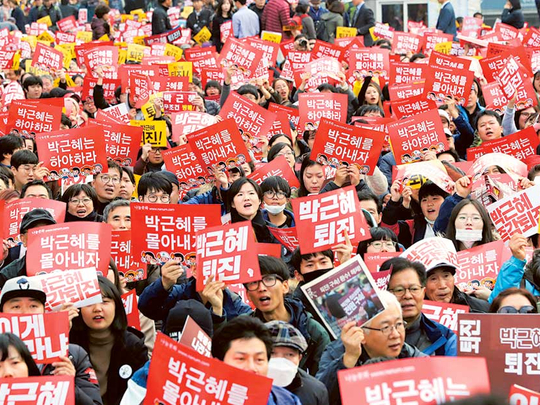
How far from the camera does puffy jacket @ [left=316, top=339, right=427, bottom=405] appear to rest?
5.13 metres

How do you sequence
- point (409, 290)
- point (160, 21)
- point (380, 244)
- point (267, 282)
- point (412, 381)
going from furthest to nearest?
1. point (160, 21)
2. point (380, 244)
3. point (267, 282)
4. point (409, 290)
5. point (412, 381)

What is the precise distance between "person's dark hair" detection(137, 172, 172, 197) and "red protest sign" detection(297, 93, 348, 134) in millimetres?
3181

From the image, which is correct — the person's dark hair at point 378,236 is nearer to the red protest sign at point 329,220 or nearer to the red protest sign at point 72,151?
the red protest sign at point 329,220

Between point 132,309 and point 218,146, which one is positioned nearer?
point 132,309

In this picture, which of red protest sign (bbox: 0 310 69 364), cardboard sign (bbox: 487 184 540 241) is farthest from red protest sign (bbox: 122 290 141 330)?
cardboard sign (bbox: 487 184 540 241)

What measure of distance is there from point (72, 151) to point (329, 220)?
3.32 m

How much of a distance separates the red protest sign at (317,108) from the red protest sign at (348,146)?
A: 2.26m

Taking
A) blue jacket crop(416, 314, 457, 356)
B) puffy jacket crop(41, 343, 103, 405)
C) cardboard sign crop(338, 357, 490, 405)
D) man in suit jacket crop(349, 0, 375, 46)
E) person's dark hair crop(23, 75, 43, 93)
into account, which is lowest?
man in suit jacket crop(349, 0, 375, 46)

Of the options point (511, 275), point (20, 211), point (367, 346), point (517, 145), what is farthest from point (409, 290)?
point (517, 145)

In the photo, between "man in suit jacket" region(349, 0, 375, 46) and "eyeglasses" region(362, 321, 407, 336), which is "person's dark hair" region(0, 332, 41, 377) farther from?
"man in suit jacket" region(349, 0, 375, 46)

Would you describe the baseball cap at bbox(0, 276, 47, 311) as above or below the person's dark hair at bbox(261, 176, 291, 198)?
above

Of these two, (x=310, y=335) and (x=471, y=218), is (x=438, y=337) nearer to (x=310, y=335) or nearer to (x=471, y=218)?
(x=310, y=335)

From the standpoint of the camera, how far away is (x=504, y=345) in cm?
491

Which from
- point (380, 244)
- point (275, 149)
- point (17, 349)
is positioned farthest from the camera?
point (275, 149)
